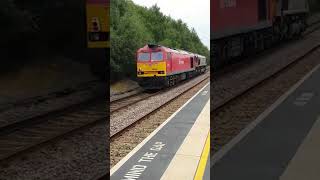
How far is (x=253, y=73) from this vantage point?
16625 mm

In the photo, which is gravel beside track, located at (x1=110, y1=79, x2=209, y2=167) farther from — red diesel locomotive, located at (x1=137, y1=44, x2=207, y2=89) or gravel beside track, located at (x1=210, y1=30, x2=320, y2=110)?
red diesel locomotive, located at (x1=137, y1=44, x2=207, y2=89)

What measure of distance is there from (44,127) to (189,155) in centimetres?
495

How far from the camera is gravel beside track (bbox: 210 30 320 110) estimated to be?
1349 cm

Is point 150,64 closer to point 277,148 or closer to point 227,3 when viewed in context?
point 227,3

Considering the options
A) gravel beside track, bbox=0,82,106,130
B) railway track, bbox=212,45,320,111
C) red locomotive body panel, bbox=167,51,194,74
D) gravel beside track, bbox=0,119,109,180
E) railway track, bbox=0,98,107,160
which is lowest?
gravel beside track, bbox=0,119,109,180

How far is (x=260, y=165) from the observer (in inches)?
287

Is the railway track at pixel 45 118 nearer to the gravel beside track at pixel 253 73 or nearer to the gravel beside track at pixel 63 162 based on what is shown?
the gravel beside track at pixel 63 162

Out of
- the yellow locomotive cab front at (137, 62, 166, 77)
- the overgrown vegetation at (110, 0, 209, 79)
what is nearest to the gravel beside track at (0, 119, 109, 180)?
the yellow locomotive cab front at (137, 62, 166, 77)

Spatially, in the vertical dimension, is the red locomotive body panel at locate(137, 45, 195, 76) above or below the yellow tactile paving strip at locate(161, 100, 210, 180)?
above

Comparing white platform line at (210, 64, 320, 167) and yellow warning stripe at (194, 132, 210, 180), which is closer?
yellow warning stripe at (194, 132, 210, 180)

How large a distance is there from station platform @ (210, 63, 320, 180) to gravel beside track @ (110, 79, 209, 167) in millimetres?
2576

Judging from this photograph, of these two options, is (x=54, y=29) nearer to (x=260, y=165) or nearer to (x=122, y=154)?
(x=122, y=154)

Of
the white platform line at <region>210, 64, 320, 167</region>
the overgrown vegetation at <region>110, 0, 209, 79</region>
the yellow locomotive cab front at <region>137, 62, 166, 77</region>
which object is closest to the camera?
the white platform line at <region>210, 64, 320, 167</region>

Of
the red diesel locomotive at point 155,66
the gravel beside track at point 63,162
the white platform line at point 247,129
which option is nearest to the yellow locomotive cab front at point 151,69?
the red diesel locomotive at point 155,66
